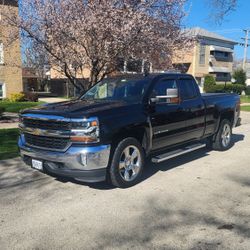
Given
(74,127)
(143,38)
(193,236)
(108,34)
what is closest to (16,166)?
(74,127)

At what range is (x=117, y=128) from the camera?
523 cm

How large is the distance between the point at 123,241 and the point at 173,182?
229 cm

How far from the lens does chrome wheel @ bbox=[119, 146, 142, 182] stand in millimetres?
5473

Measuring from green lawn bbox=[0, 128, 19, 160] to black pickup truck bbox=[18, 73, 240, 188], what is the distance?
194 cm

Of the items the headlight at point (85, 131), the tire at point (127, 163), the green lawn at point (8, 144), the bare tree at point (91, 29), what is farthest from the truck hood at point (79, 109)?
the bare tree at point (91, 29)

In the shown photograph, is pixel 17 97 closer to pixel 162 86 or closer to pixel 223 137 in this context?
pixel 223 137

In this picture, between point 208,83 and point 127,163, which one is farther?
point 208,83

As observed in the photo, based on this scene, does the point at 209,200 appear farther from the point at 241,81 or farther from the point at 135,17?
the point at 241,81

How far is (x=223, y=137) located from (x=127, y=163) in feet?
12.5

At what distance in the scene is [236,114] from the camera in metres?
9.02

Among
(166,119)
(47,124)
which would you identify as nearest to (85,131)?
(47,124)

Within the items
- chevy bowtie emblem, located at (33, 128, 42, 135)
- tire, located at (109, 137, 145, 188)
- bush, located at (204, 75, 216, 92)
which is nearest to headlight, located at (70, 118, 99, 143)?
tire, located at (109, 137, 145, 188)

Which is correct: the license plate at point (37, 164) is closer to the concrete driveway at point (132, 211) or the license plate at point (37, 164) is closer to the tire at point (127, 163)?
the concrete driveway at point (132, 211)

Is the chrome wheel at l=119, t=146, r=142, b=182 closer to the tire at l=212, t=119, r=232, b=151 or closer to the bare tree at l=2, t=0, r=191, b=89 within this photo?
the tire at l=212, t=119, r=232, b=151
